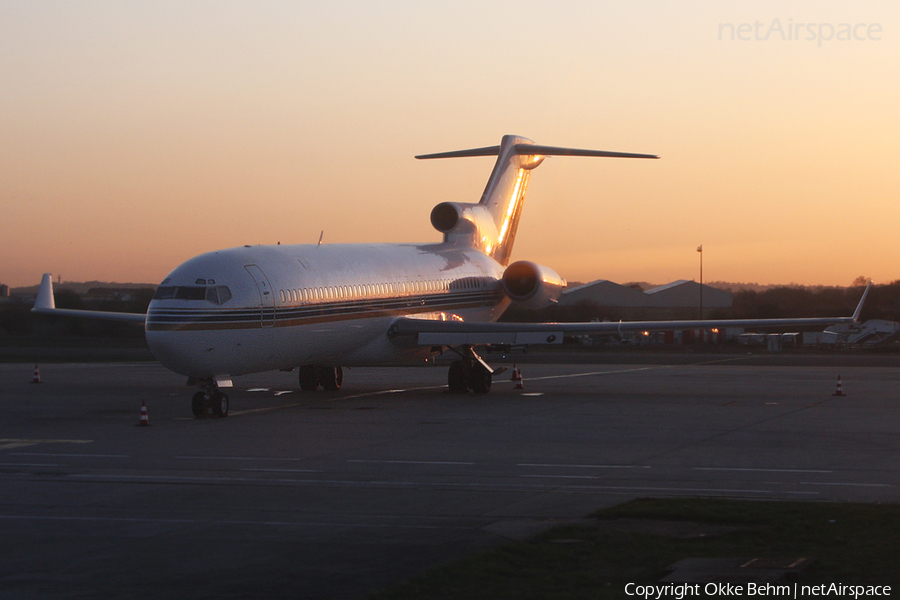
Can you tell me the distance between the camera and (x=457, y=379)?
28.7 meters

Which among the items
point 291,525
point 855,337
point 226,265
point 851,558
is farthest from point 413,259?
point 855,337

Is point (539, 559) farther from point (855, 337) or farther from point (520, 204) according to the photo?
point (855, 337)

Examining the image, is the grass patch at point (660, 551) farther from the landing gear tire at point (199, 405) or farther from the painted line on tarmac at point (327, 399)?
the painted line on tarmac at point (327, 399)

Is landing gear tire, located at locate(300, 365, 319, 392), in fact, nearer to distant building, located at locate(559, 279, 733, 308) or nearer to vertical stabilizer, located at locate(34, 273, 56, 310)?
vertical stabilizer, located at locate(34, 273, 56, 310)

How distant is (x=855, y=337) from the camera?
70062 mm

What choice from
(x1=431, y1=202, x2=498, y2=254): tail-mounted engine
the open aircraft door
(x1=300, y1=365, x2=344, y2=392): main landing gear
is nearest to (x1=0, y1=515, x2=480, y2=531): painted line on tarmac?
the open aircraft door

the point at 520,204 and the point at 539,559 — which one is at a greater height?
the point at 520,204

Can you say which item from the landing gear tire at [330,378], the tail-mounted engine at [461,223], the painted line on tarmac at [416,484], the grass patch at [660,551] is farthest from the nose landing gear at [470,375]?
the grass patch at [660,551]

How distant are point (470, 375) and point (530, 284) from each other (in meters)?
5.70

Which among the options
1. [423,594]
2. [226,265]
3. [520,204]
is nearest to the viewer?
[423,594]

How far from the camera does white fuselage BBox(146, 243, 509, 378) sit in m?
21.0

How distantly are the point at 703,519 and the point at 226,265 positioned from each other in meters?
14.7

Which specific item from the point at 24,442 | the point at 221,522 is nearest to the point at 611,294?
the point at 24,442

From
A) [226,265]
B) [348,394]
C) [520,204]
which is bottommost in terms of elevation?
[348,394]
